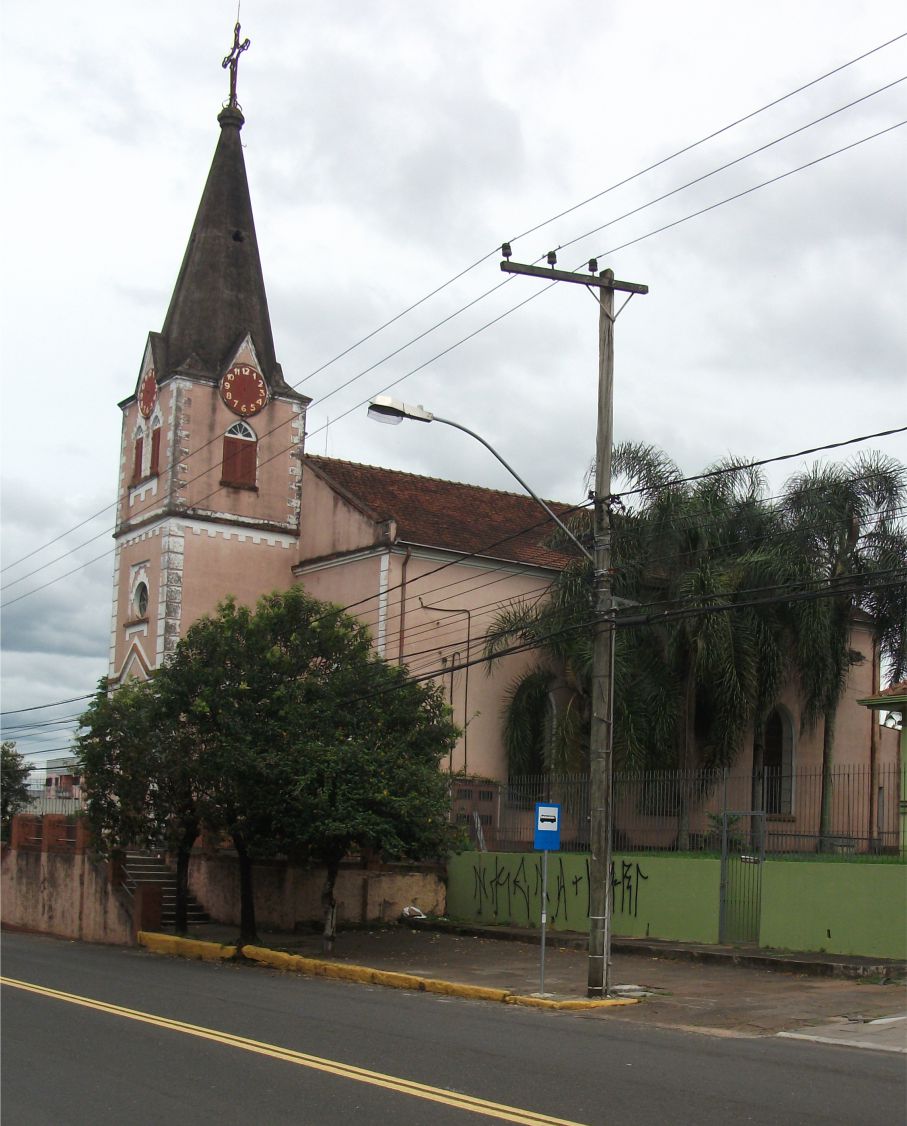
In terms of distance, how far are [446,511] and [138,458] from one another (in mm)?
9345

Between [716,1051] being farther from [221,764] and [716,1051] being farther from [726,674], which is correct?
[726,674]

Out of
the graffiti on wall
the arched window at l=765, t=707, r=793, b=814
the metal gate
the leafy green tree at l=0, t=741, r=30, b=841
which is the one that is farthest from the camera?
the leafy green tree at l=0, t=741, r=30, b=841

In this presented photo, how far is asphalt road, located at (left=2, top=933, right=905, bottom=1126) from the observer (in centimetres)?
923

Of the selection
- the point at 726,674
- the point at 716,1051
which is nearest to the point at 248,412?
the point at 726,674

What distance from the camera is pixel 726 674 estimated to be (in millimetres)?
29281

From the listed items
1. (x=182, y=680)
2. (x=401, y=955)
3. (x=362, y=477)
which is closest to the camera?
(x=401, y=955)

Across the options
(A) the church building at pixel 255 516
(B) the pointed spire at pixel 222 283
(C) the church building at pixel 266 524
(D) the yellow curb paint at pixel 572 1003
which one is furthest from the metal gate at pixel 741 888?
(B) the pointed spire at pixel 222 283

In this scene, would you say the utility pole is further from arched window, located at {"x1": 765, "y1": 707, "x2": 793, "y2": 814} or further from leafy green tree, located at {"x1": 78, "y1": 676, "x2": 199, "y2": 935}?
arched window, located at {"x1": 765, "y1": 707, "x2": 793, "y2": 814}

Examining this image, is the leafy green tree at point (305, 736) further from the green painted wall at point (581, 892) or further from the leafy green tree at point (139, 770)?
the green painted wall at point (581, 892)

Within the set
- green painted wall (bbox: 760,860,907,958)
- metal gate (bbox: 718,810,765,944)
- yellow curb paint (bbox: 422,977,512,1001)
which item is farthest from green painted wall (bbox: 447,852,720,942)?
yellow curb paint (bbox: 422,977,512,1001)

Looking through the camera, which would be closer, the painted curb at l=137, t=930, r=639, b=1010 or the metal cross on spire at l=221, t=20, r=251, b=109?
the painted curb at l=137, t=930, r=639, b=1010

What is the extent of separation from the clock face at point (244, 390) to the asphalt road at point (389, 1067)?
22.9 m

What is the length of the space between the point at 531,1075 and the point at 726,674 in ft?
63.3

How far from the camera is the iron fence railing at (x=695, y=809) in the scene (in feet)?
80.0
